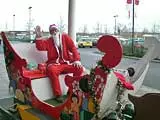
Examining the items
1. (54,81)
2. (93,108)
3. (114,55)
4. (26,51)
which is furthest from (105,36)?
(26,51)

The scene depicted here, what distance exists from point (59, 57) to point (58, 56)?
0.03 metres

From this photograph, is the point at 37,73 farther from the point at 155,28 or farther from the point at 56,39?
the point at 155,28

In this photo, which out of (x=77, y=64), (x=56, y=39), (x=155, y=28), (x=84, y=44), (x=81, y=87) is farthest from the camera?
(x=84, y=44)

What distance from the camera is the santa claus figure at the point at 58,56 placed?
387 centimetres

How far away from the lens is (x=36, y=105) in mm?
3633

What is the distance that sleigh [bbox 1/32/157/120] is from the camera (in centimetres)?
252

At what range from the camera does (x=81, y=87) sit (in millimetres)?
2699

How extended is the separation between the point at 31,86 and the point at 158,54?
1.74 metres

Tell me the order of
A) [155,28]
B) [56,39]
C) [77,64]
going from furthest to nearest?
[155,28] < [56,39] < [77,64]

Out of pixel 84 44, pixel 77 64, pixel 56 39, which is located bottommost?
pixel 84 44

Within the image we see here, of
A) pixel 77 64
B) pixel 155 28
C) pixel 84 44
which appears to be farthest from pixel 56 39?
pixel 84 44

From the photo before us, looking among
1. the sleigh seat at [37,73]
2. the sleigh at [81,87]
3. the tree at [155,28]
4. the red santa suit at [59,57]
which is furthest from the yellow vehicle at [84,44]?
the sleigh at [81,87]

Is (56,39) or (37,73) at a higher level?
(56,39)

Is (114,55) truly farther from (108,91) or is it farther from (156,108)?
(156,108)
